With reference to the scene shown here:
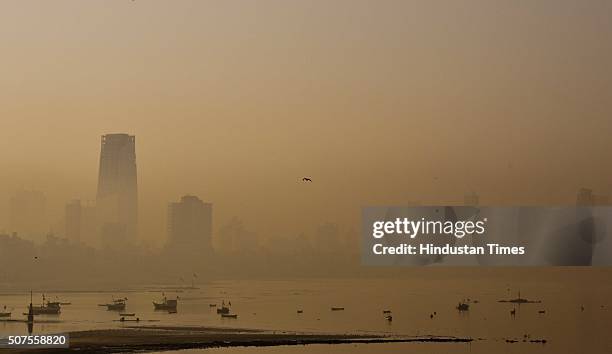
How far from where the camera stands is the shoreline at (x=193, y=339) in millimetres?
66688

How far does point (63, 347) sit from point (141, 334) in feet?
48.7

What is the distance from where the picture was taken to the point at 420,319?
112062 mm

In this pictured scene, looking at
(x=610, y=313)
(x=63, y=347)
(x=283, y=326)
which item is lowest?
(x=63, y=347)

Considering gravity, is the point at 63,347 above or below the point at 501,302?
below

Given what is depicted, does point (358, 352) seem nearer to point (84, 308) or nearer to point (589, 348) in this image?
point (589, 348)

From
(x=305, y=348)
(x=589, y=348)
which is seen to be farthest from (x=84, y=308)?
(x=589, y=348)

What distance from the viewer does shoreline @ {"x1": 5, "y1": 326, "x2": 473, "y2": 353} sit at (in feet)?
219

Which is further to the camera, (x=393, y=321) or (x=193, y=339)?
(x=393, y=321)

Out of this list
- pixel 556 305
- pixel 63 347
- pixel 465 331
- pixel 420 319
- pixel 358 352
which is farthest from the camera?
pixel 556 305

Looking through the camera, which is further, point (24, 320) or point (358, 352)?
point (24, 320)

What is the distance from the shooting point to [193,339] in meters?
74.6

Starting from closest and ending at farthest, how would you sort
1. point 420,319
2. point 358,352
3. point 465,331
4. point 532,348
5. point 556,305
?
point 358,352, point 532,348, point 465,331, point 420,319, point 556,305

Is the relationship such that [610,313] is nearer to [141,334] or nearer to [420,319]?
[420,319]

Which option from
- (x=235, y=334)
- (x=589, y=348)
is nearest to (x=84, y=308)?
(x=235, y=334)
